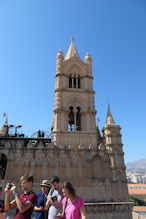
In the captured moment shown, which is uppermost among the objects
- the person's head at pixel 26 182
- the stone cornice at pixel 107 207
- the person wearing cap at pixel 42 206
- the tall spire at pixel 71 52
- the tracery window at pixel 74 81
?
the tall spire at pixel 71 52

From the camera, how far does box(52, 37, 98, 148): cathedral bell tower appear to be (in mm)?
23211

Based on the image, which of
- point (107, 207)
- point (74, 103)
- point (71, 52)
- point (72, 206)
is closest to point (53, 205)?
point (72, 206)

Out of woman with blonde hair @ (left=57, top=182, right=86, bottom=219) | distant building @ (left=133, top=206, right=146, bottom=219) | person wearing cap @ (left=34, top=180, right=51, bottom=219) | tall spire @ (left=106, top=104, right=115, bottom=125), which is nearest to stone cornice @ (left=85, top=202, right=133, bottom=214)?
distant building @ (left=133, top=206, right=146, bottom=219)

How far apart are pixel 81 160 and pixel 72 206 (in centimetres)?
1787

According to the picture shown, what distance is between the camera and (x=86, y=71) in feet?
97.6

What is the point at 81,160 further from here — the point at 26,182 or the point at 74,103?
the point at 26,182

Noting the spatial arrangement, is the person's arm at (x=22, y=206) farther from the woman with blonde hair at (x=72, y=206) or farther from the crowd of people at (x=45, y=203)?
the woman with blonde hair at (x=72, y=206)

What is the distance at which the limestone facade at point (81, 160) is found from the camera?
63.6 ft

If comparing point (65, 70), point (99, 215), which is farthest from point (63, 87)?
point (99, 215)

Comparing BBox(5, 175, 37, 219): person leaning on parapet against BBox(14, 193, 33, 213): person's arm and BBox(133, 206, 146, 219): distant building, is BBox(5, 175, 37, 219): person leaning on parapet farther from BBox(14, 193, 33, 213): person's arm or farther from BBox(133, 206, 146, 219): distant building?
BBox(133, 206, 146, 219): distant building

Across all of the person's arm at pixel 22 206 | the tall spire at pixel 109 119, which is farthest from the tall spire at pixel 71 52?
the person's arm at pixel 22 206

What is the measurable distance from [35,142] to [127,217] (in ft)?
53.1

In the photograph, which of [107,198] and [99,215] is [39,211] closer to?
[99,215]

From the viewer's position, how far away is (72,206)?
13.6 feet
